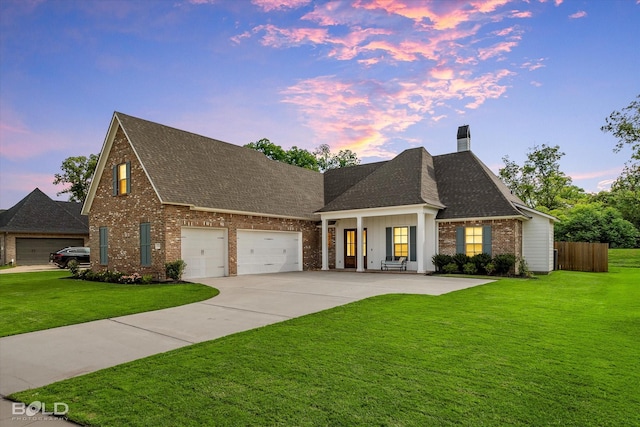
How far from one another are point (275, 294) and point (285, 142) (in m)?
28.7

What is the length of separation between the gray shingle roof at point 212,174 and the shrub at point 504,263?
33.0ft

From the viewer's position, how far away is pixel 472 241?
18.3 m

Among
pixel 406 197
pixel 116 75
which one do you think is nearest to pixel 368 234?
pixel 406 197

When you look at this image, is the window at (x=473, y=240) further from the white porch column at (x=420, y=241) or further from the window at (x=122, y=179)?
the window at (x=122, y=179)

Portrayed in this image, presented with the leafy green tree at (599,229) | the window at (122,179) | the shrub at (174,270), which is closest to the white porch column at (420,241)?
the shrub at (174,270)

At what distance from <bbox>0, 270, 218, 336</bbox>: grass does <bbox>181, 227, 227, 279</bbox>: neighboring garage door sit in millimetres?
2945

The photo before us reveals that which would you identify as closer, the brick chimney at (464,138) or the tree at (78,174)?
the brick chimney at (464,138)

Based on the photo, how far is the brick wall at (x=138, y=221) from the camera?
613 inches

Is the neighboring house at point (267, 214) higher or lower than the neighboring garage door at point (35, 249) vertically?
higher

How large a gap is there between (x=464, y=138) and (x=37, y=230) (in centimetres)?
3254

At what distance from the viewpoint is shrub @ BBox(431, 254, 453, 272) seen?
1823 centimetres

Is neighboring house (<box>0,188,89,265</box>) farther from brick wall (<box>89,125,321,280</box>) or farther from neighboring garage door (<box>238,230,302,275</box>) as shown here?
neighboring garage door (<box>238,230,302,275</box>)

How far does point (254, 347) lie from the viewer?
5.57m

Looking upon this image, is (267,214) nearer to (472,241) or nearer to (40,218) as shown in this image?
(472,241)
